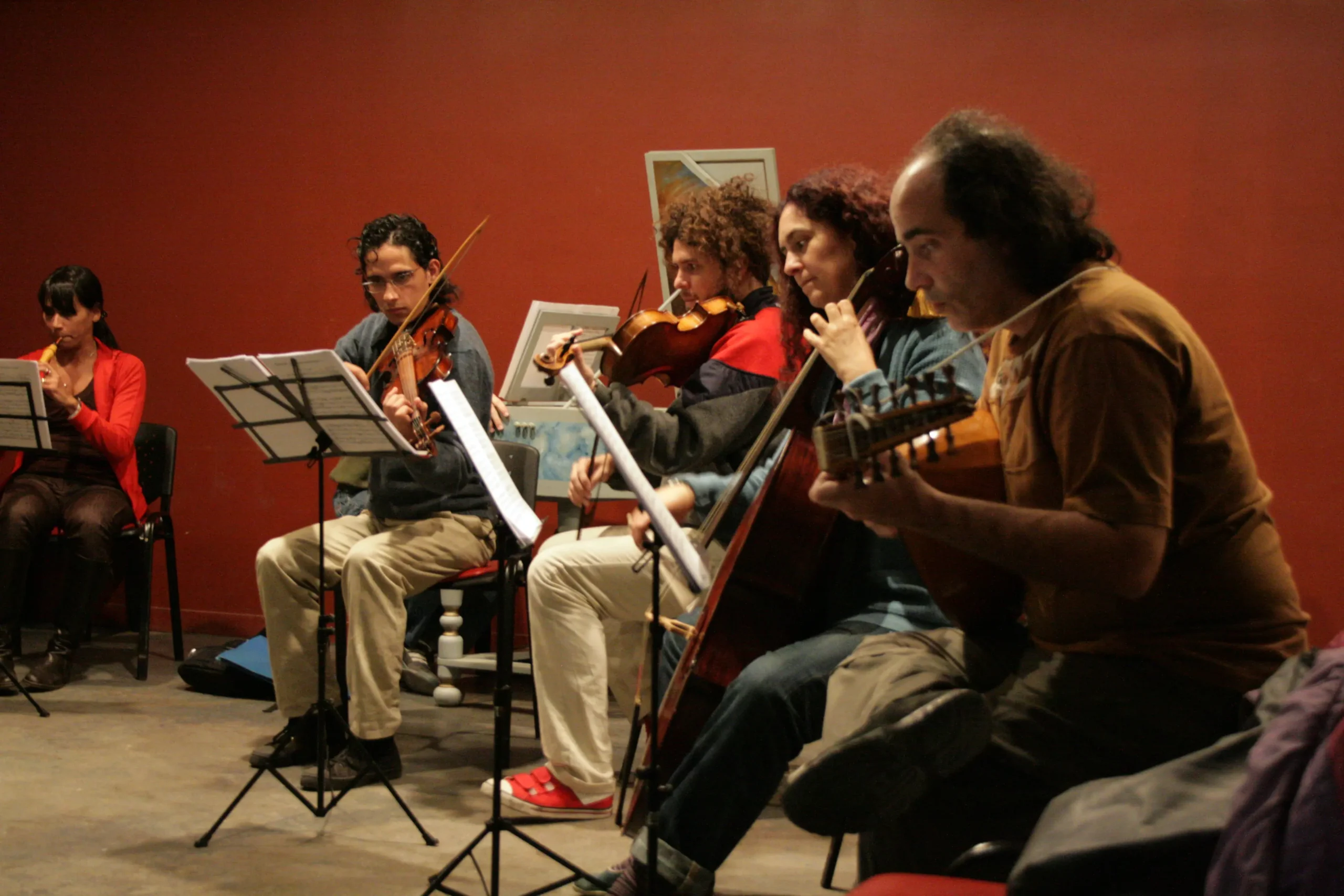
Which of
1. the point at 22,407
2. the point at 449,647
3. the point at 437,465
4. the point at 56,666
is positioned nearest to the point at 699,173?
the point at 437,465

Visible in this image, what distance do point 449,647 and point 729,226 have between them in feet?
5.52

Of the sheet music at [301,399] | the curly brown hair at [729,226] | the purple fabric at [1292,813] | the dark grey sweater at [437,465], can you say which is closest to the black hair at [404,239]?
the dark grey sweater at [437,465]

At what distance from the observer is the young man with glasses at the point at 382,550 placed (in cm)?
295

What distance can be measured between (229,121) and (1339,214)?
396cm

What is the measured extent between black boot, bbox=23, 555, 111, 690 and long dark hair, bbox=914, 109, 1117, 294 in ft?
11.5

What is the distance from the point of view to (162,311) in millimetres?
4840

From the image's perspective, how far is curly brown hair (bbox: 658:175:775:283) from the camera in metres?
2.85

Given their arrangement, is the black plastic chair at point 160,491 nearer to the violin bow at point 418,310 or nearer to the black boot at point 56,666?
the black boot at point 56,666

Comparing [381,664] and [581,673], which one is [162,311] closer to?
[381,664]

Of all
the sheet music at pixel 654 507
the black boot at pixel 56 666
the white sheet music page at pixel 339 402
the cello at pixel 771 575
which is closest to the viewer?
the sheet music at pixel 654 507

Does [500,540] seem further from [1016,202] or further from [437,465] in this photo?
[1016,202]

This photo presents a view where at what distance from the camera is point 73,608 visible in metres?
4.05

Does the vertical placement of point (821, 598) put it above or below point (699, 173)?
below

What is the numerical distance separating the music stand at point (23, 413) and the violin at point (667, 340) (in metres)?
1.80
